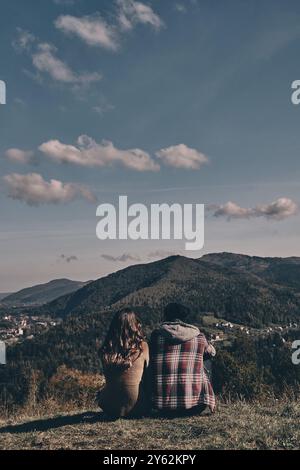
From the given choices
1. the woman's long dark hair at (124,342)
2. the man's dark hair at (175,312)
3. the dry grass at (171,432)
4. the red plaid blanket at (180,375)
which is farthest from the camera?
the man's dark hair at (175,312)

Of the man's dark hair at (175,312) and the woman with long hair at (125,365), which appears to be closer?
the woman with long hair at (125,365)

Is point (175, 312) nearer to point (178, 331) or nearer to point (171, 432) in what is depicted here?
point (178, 331)

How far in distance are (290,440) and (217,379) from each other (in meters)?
36.1

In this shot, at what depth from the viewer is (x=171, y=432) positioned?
869 cm

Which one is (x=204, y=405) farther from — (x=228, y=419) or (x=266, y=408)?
(x=266, y=408)

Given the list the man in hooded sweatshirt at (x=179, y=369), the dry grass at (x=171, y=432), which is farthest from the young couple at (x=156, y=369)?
the dry grass at (x=171, y=432)

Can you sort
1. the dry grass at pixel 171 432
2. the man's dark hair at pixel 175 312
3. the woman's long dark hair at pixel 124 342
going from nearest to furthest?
the dry grass at pixel 171 432 → the woman's long dark hair at pixel 124 342 → the man's dark hair at pixel 175 312

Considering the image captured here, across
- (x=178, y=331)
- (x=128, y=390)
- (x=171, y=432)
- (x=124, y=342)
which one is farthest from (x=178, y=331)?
(x=171, y=432)

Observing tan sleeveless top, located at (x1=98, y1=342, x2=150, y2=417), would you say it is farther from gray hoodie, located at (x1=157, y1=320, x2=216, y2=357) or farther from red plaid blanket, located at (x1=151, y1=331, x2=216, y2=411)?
gray hoodie, located at (x1=157, y1=320, x2=216, y2=357)

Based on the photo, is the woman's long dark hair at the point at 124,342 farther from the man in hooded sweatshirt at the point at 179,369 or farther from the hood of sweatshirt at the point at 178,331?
the hood of sweatshirt at the point at 178,331

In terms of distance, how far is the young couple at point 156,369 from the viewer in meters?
10.2

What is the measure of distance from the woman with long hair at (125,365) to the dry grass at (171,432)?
0.44m

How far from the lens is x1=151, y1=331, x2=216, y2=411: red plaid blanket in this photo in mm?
10133

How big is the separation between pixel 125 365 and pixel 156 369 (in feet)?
2.45
